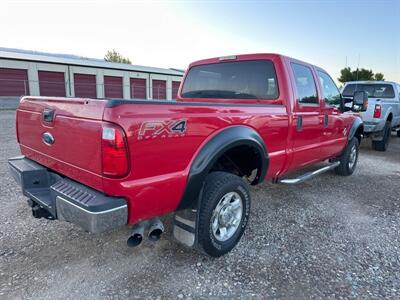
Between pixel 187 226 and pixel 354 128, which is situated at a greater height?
pixel 354 128

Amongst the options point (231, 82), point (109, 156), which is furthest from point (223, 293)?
point (231, 82)

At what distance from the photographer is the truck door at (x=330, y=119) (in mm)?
4328

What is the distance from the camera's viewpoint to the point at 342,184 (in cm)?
527

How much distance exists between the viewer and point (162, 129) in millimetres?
2053

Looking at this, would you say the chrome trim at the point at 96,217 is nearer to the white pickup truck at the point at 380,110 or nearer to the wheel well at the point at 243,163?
the wheel well at the point at 243,163

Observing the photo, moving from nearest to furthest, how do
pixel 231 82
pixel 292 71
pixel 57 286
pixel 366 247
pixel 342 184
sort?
pixel 57 286, pixel 366 247, pixel 292 71, pixel 231 82, pixel 342 184

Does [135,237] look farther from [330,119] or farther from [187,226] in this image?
[330,119]

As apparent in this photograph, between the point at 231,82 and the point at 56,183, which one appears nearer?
the point at 56,183

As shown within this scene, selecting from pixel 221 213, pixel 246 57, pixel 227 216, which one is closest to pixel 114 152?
pixel 221 213

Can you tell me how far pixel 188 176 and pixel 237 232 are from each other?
98 centimetres

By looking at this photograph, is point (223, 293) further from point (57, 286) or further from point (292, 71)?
point (292, 71)

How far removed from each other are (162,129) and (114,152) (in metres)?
0.37

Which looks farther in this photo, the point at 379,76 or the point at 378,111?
the point at 379,76

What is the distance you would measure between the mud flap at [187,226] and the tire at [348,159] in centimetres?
401
